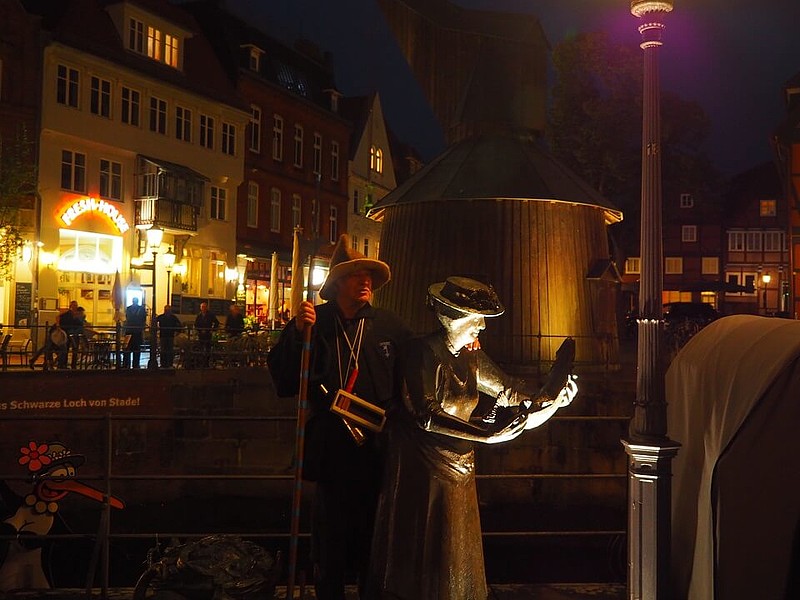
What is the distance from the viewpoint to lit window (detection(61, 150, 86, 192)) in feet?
74.7

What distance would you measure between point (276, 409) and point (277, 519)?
6.58 feet

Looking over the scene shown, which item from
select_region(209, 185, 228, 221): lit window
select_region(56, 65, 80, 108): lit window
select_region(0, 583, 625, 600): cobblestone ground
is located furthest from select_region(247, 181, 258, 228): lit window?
select_region(0, 583, 625, 600): cobblestone ground

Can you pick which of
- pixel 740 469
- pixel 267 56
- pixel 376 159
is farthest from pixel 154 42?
pixel 740 469

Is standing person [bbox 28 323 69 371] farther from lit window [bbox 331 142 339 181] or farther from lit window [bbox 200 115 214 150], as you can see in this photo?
lit window [bbox 331 142 339 181]

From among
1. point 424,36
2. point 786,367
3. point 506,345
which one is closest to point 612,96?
point 424,36

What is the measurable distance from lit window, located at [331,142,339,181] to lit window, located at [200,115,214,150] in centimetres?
954

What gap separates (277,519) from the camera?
14828 millimetres

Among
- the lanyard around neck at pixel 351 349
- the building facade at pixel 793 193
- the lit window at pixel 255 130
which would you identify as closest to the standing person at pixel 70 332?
the lanyard around neck at pixel 351 349

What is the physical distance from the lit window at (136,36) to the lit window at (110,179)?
12.2 ft

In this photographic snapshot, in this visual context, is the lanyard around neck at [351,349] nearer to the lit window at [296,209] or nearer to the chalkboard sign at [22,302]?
the chalkboard sign at [22,302]

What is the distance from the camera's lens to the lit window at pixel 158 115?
25.8 meters

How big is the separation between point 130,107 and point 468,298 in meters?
23.7

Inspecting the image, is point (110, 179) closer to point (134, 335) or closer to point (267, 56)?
point (134, 335)

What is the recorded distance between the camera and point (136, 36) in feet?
83.2
